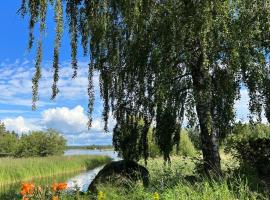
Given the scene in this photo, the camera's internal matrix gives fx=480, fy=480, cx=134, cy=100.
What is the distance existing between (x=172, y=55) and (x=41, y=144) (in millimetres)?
45502

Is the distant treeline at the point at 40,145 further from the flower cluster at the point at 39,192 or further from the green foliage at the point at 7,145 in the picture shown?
the flower cluster at the point at 39,192

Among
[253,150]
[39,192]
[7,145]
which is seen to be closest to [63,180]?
[253,150]

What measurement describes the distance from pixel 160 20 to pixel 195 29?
4.41ft

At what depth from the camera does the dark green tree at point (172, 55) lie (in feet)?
26.2

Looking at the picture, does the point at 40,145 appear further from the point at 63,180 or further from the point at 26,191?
the point at 26,191

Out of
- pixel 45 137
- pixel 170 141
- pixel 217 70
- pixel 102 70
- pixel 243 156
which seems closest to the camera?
pixel 102 70

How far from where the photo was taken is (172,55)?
8.55m

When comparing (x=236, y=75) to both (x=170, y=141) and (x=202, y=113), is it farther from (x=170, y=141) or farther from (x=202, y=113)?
(x=170, y=141)

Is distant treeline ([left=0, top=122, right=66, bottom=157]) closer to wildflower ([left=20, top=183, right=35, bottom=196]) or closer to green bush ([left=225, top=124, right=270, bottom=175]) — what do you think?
green bush ([left=225, top=124, right=270, bottom=175])

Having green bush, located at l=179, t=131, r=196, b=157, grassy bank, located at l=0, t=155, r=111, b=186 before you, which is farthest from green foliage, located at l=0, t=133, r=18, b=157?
green bush, located at l=179, t=131, r=196, b=157

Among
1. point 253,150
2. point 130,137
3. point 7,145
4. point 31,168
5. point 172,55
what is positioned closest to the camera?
point 172,55

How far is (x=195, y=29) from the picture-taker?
796 centimetres

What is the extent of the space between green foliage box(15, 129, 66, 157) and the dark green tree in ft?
137

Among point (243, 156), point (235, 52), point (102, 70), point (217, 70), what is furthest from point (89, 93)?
point (243, 156)
